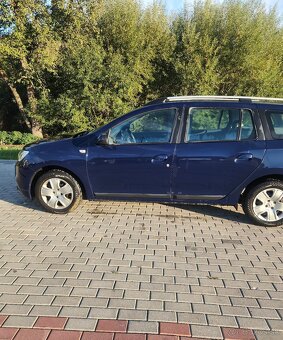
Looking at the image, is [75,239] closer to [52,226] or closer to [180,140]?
[52,226]

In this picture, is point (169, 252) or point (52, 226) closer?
point (169, 252)

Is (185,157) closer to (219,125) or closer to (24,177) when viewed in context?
(219,125)

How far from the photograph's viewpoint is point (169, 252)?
423 cm

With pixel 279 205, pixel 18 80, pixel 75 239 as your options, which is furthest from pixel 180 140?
pixel 18 80

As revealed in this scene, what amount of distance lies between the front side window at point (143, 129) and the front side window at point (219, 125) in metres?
0.36

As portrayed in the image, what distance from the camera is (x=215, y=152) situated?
5.06 metres

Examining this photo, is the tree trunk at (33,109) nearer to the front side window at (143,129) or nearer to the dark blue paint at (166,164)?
the dark blue paint at (166,164)

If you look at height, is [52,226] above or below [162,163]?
below

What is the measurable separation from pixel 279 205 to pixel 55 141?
11.4 ft

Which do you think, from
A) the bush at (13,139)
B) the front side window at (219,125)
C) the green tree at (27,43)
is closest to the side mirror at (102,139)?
the front side window at (219,125)

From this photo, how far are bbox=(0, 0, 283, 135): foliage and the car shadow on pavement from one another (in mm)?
7841

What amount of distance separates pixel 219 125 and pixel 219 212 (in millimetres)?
1456

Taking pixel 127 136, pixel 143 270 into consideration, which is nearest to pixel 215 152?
pixel 127 136

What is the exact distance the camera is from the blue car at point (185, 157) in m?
5.07
